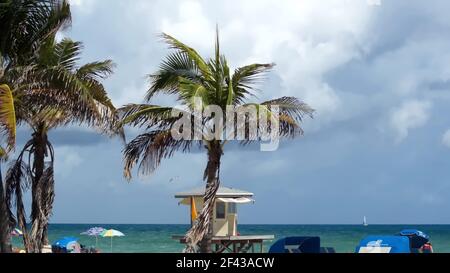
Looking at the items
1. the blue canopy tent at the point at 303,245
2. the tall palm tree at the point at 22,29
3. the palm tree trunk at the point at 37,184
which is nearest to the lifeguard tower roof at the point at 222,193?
the blue canopy tent at the point at 303,245

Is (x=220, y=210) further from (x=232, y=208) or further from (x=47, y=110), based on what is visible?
(x=47, y=110)

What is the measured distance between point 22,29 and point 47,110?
2898 millimetres

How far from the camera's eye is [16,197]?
1898cm

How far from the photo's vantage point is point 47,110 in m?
18.5

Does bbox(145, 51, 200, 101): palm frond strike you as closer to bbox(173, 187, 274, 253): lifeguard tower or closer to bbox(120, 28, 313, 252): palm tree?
bbox(120, 28, 313, 252): palm tree

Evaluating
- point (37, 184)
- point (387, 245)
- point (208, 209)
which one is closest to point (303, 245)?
point (387, 245)

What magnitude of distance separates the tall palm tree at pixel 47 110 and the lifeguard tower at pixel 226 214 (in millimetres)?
10556

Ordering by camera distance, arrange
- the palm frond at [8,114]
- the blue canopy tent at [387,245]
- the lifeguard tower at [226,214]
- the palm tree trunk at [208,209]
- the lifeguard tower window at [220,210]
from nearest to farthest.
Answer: the palm frond at [8,114], the palm tree trunk at [208,209], the blue canopy tent at [387,245], the lifeguard tower at [226,214], the lifeguard tower window at [220,210]

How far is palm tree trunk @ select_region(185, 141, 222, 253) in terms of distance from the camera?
18.4 meters

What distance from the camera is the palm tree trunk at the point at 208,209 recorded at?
18.4 metres

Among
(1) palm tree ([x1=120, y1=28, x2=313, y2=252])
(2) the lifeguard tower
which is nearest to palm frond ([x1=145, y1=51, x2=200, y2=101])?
(1) palm tree ([x1=120, y1=28, x2=313, y2=252])

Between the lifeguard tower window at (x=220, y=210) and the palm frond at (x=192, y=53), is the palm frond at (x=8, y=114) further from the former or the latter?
the lifeguard tower window at (x=220, y=210)
